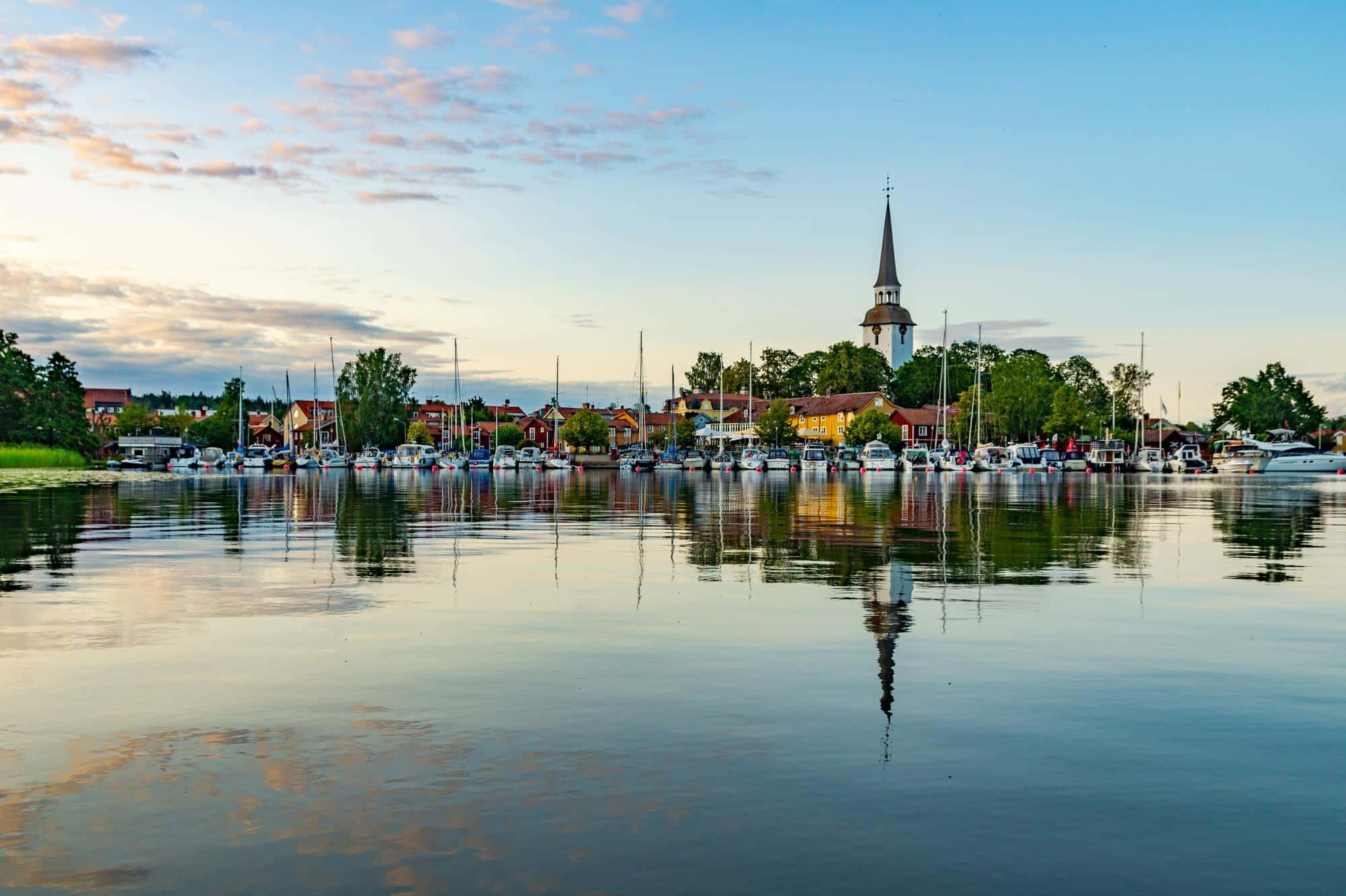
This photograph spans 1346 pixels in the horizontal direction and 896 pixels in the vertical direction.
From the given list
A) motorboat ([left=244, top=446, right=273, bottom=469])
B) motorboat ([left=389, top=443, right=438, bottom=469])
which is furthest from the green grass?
motorboat ([left=389, top=443, right=438, bottom=469])

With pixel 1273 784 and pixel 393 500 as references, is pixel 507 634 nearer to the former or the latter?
pixel 1273 784

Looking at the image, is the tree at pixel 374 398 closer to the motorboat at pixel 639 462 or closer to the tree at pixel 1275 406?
the motorboat at pixel 639 462

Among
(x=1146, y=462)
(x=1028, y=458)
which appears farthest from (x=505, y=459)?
(x=1146, y=462)

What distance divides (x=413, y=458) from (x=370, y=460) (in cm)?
589

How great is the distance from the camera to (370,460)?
506ft

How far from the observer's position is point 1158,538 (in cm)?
3162

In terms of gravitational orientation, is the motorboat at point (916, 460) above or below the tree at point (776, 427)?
below

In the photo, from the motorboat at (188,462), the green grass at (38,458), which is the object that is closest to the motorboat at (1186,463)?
the motorboat at (188,462)

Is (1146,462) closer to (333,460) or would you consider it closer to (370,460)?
(370,460)

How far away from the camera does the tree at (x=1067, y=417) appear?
174250 mm

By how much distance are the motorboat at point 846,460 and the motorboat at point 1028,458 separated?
19419 millimetres

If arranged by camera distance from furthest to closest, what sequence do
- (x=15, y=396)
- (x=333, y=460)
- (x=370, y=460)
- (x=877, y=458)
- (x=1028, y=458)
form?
(x=370, y=460) < (x=333, y=460) < (x=1028, y=458) < (x=877, y=458) < (x=15, y=396)

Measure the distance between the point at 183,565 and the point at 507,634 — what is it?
10994 mm

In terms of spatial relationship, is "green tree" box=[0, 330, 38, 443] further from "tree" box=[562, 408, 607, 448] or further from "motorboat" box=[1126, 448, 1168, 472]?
"motorboat" box=[1126, 448, 1168, 472]
